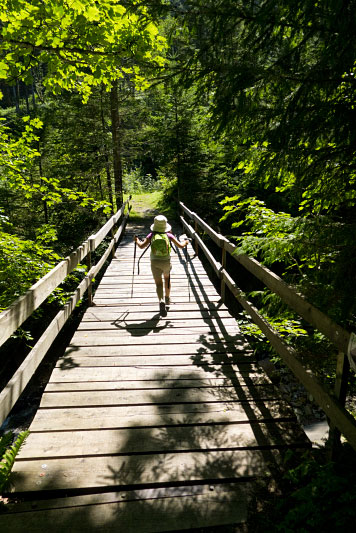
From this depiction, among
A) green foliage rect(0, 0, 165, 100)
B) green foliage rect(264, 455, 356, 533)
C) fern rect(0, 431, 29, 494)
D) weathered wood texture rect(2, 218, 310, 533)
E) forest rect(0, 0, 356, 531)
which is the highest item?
green foliage rect(0, 0, 165, 100)

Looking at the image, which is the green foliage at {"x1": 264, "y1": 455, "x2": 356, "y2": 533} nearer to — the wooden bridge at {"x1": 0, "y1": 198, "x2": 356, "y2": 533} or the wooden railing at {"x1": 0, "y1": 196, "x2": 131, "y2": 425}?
the wooden bridge at {"x1": 0, "y1": 198, "x2": 356, "y2": 533}

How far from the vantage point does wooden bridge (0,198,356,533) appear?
2352 mm

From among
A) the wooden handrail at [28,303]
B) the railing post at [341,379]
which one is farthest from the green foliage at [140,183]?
the railing post at [341,379]

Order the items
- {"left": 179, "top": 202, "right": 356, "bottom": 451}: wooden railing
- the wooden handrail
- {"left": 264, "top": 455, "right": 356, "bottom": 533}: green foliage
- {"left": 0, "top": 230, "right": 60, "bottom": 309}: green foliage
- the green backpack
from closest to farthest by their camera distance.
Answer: {"left": 264, "top": 455, "right": 356, "bottom": 533}: green foliage, {"left": 179, "top": 202, "right": 356, "bottom": 451}: wooden railing, the wooden handrail, {"left": 0, "top": 230, "right": 60, "bottom": 309}: green foliage, the green backpack

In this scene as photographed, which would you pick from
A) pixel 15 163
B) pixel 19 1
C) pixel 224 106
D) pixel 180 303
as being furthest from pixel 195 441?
pixel 15 163

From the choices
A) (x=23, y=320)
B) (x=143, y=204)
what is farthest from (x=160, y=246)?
(x=143, y=204)

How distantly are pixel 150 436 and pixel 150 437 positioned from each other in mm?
12

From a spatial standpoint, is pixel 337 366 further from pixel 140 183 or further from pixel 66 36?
pixel 140 183

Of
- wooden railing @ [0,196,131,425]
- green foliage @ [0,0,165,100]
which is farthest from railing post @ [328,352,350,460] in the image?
green foliage @ [0,0,165,100]

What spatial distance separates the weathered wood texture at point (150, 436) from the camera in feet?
7.73

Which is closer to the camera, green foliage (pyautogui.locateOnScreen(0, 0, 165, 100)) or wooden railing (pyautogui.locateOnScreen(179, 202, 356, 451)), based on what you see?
wooden railing (pyautogui.locateOnScreen(179, 202, 356, 451))

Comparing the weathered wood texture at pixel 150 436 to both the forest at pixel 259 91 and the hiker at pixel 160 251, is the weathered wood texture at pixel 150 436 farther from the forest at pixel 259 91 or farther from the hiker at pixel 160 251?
the hiker at pixel 160 251

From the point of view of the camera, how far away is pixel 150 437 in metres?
3.01

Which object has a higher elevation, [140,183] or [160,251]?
[140,183]
